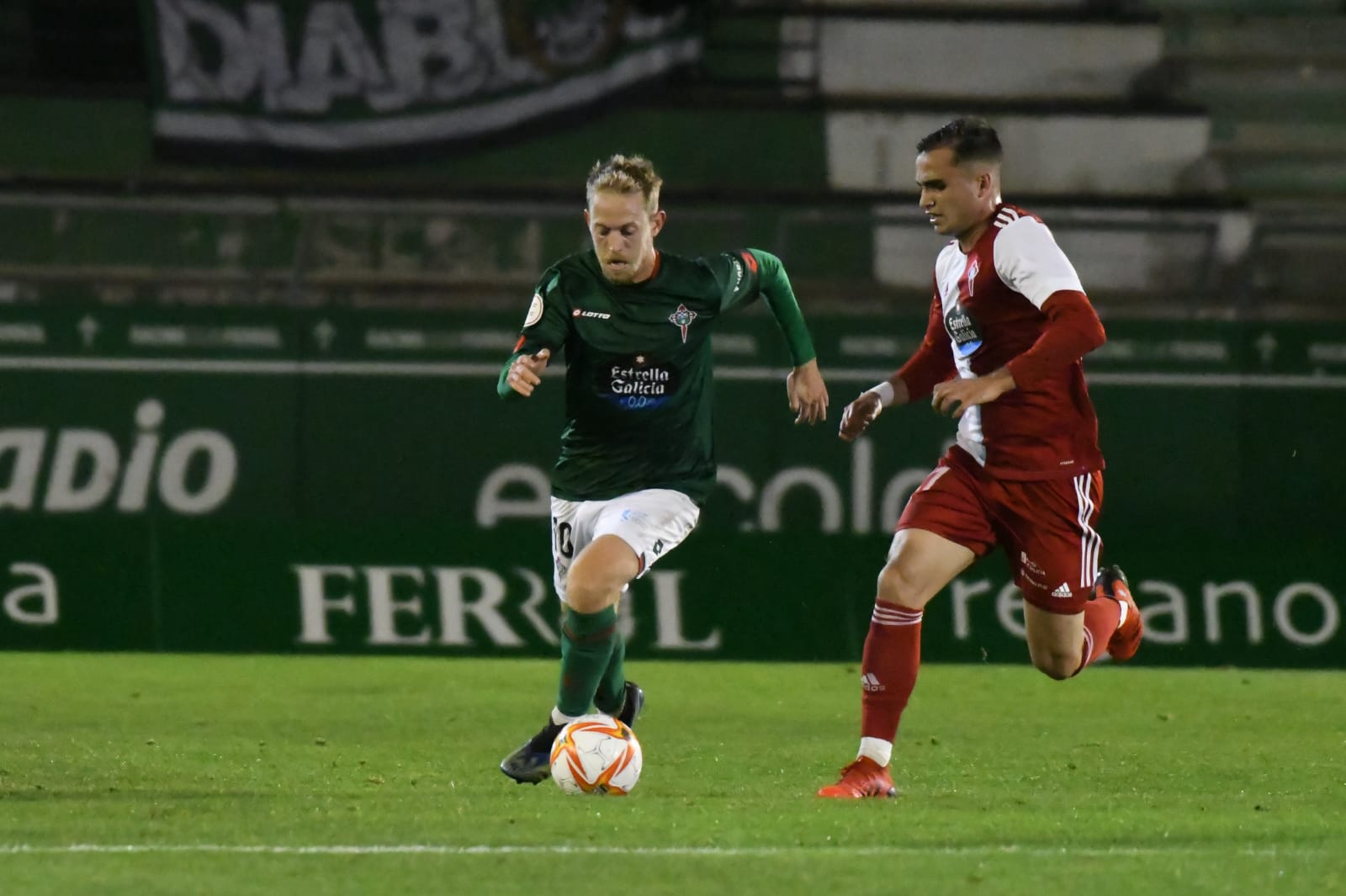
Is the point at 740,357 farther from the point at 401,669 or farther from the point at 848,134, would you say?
the point at 848,134

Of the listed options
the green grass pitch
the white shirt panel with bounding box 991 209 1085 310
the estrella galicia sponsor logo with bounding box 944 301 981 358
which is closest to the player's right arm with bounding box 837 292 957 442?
the estrella galicia sponsor logo with bounding box 944 301 981 358

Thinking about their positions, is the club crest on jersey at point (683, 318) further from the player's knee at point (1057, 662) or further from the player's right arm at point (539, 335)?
the player's knee at point (1057, 662)

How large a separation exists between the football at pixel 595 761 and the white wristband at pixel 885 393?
135cm

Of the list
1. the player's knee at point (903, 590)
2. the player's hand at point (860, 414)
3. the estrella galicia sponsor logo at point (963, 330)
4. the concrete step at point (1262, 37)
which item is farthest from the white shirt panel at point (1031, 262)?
the concrete step at point (1262, 37)

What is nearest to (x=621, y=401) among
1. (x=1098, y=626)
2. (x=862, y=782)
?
(x=862, y=782)

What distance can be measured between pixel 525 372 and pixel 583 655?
3.06 ft

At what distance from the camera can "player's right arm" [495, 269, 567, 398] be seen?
254 inches

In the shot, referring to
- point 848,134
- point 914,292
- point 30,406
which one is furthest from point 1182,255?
point 30,406

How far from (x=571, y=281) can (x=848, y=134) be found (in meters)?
11.4

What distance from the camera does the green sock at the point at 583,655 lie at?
677cm

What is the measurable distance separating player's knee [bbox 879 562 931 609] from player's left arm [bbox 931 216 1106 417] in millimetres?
496

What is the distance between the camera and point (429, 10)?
17484 mm

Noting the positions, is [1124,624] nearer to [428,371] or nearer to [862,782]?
[862,782]

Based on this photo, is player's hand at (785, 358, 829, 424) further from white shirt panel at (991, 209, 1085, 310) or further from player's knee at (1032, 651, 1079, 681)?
player's knee at (1032, 651, 1079, 681)
